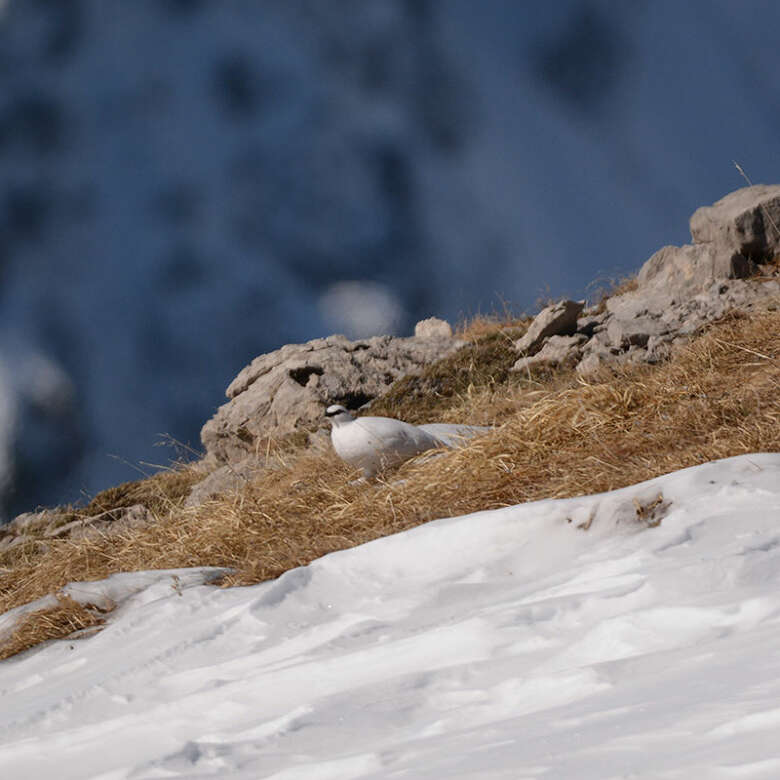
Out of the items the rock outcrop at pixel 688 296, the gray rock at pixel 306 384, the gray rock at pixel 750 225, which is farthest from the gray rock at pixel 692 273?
the gray rock at pixel 306 384

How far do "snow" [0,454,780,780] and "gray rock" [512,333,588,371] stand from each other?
6267 millimetres

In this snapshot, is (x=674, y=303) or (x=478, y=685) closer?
(x=478, y=685)

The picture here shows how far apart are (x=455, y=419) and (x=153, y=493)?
14.0ft

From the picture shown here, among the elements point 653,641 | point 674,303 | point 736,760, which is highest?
point 674,303

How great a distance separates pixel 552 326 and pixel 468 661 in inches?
333

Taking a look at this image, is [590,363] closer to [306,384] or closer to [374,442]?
[374,442]

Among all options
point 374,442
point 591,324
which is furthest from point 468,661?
point 591,324

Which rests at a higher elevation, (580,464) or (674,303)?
(674,303)

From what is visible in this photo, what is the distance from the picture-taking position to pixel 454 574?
319cm

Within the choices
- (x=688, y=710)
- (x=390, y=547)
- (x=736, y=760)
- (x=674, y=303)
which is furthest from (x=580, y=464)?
(x=674, y=303)

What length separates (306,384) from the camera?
Answer: 10.6 metres

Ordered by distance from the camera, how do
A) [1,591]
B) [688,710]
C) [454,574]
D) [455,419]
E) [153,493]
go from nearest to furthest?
[688,710], [454,574], [1,591], [455,419], [153,493]

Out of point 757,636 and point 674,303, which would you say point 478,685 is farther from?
point 674,303

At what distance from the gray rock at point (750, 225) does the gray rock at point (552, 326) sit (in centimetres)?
202
